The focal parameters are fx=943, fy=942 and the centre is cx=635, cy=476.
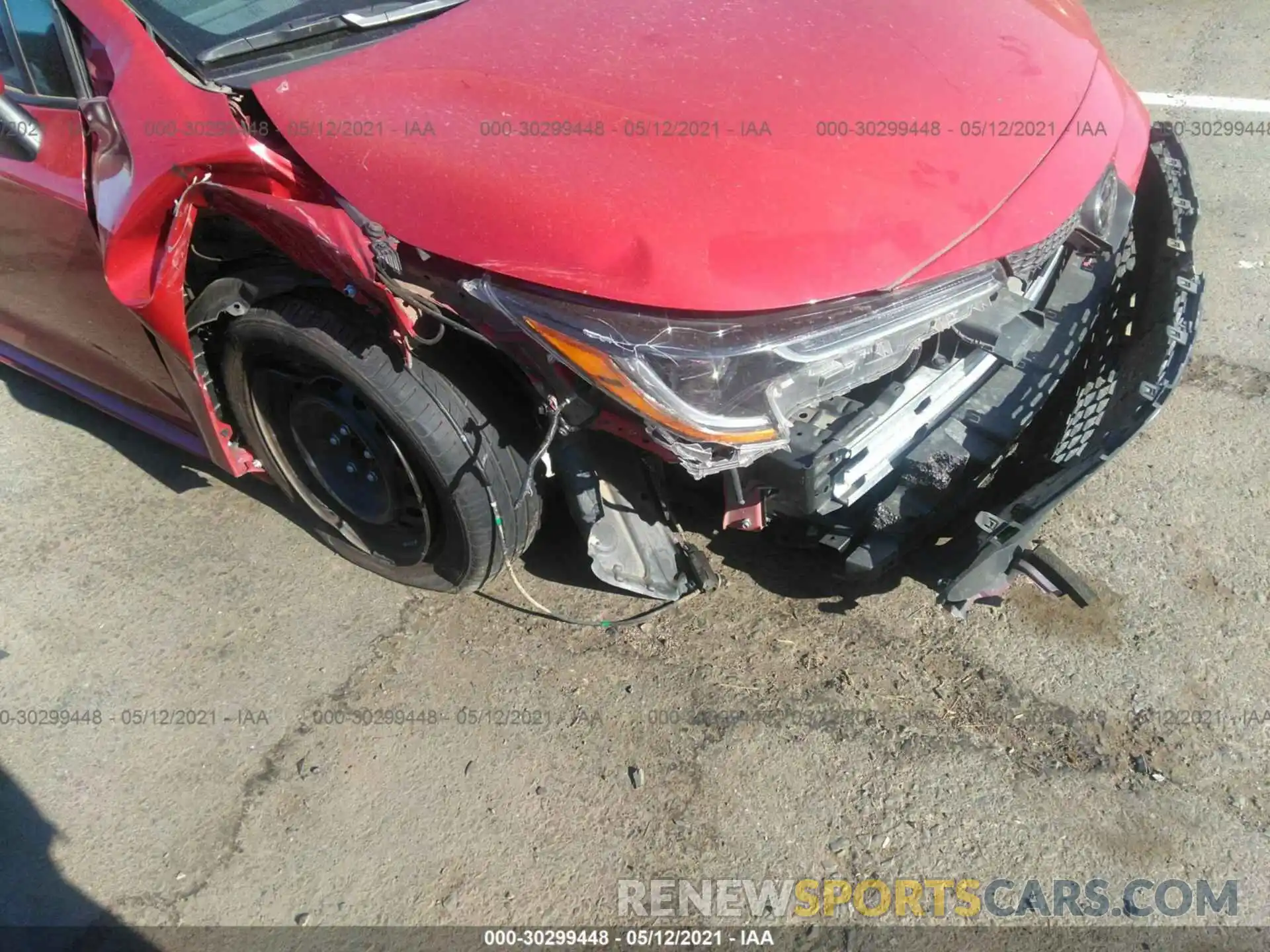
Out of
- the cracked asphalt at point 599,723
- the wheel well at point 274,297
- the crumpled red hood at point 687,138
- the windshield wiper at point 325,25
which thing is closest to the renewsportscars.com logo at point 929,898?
the cracked asphalt at point 599,723

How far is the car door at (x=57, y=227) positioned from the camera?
2.36 m

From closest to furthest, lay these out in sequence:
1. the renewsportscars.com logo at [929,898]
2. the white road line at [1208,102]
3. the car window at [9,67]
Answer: the renewsportscars.com logo at [929,898]
the car window at [9,67]
the white road line at [1208,102]

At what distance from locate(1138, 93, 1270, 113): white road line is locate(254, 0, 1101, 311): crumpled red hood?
3.28 meters

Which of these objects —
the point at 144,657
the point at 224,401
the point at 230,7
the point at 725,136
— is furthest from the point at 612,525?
the point at 230,7

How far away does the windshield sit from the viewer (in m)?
2.31

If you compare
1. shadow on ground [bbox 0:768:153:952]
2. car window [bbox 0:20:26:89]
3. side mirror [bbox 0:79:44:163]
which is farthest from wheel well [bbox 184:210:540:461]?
shadow on ground [bbox 0:768:153:952]

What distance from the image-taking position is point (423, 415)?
2244mm

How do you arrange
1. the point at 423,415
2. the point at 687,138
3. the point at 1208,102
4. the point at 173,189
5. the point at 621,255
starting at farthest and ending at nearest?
the point at 1208,102
the point at 423,415
the point at 173,189
the point at 687,138
the point at 621,255

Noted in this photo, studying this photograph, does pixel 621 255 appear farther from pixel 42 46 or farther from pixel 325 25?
pixel 42 46

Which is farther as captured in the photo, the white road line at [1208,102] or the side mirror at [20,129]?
the white road line at [1208,102]

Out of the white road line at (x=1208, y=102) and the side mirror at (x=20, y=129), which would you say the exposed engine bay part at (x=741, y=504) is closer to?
the side mirror at (x=20, y=129)

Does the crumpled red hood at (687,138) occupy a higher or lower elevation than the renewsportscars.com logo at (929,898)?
higher

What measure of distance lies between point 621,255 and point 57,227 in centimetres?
161

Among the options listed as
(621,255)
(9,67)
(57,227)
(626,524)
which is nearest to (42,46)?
(9,67)
